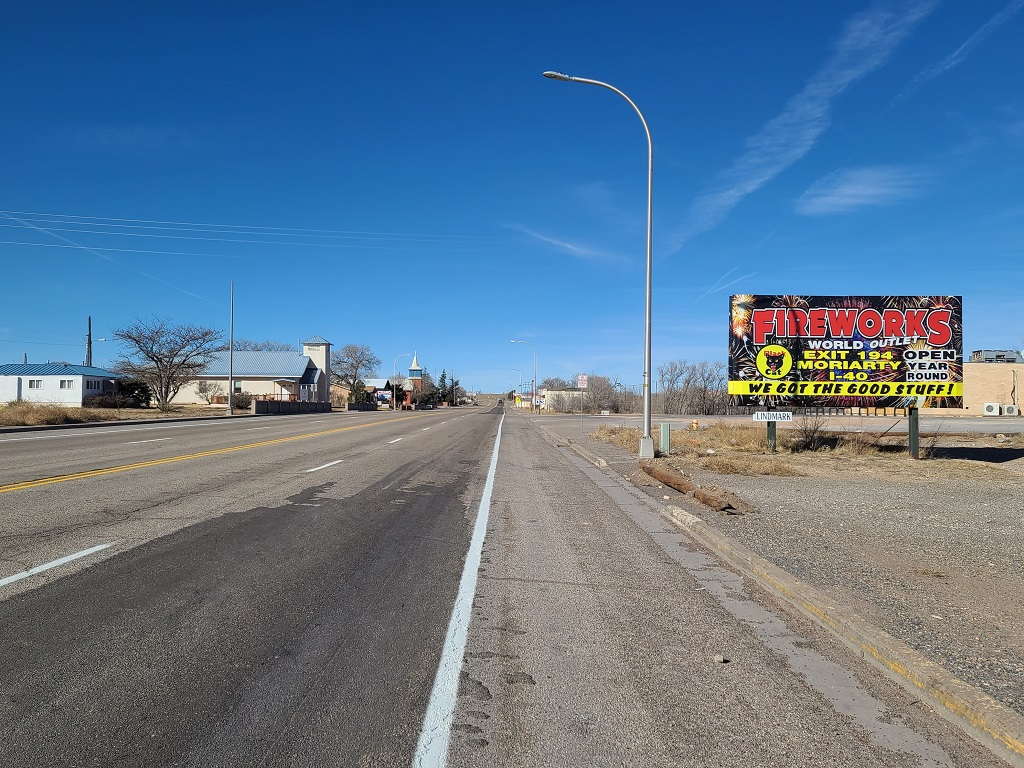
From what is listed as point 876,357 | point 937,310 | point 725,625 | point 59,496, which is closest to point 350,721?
point 725,625

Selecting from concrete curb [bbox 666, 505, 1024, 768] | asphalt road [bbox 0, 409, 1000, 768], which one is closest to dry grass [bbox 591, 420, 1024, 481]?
asphalt road [bbox 0, 409, 1000, 768]

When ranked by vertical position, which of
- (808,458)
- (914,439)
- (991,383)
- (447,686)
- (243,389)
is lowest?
(447,686)

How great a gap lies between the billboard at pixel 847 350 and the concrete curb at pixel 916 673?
14625mm

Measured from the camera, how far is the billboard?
2003 centimetres

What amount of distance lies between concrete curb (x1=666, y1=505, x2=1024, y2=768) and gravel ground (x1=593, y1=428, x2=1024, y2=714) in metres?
0.15

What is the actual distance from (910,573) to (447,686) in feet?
16.9

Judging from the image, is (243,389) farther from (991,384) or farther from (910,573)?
(991,384)

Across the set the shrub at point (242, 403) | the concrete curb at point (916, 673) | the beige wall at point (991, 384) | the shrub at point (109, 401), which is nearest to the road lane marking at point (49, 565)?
the concrete curb at point (916, 673)

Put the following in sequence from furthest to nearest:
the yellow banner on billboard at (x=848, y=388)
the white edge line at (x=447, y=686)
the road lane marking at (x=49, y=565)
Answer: the yellow banner on billboard at (x=848, y=388) < the road lane marking at (x=49, y=565) < the white edge line at (x=447, y=686)

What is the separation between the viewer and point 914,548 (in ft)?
26.5

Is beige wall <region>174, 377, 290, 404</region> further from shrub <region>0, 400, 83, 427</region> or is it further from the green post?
the green post

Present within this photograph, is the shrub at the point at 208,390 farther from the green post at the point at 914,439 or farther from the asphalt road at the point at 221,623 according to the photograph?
the green post at the point at 914,439

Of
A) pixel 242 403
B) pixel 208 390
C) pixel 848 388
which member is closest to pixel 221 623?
pixel 848 388

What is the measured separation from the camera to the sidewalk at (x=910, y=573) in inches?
165
